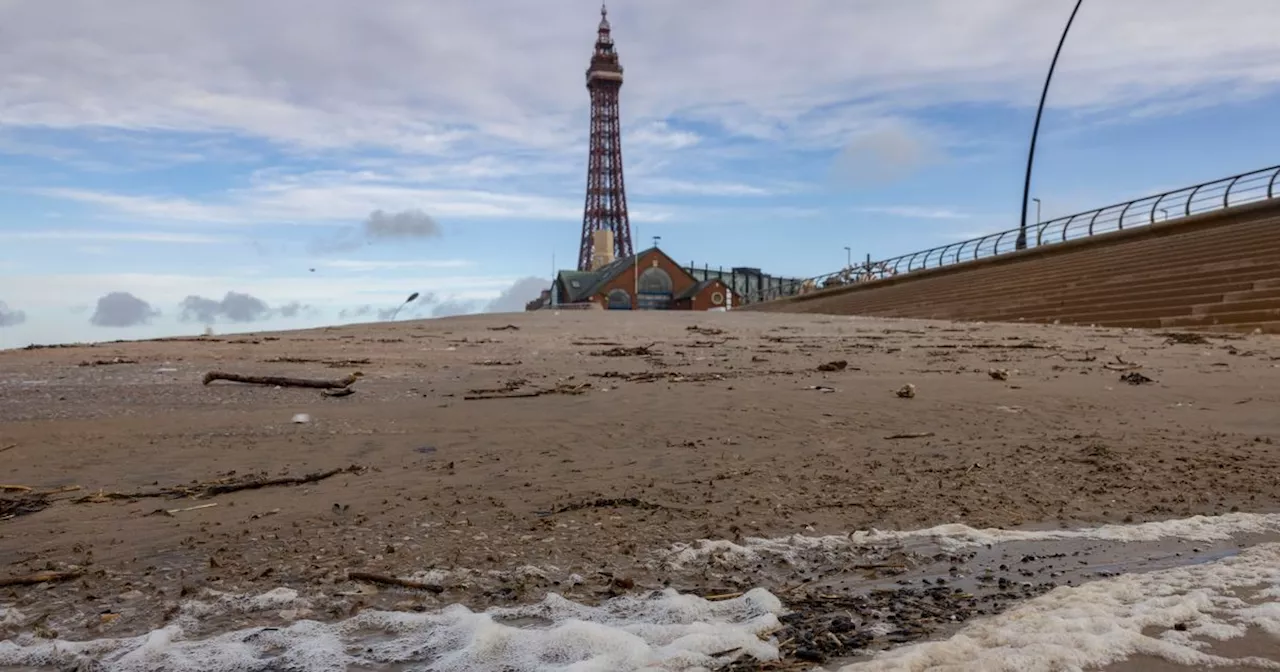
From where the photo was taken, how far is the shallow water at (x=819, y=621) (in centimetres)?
248

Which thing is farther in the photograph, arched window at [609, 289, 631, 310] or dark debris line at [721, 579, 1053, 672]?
arched window at [609, 289, 631, 310]

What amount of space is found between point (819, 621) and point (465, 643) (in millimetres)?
1089

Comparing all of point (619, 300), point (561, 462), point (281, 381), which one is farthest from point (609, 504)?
point (619, 300)

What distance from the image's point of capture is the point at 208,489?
4637 mm

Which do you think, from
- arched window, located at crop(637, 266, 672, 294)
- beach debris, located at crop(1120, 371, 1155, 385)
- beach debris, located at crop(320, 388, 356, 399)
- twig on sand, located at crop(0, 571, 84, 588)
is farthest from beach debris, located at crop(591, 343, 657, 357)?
arched window, located at crop(637, 266, 672, 294)

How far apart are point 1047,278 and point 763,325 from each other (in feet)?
35.8

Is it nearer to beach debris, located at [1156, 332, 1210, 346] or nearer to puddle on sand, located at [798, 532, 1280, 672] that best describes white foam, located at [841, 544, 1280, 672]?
puddle on sand, located at [798, 532, 1280, 672]

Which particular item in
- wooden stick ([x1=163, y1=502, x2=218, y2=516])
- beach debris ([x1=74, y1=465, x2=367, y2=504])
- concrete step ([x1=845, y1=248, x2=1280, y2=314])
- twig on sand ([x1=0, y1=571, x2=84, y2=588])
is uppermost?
concrete step ([x1=845, y1=248, x2=1280, y2=314])

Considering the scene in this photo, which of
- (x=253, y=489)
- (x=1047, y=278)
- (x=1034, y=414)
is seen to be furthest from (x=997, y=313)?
(x=253, y=489)

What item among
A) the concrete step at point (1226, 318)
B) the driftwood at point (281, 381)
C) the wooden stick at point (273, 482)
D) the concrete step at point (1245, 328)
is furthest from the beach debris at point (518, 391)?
the concrete step at point (1226, 318)

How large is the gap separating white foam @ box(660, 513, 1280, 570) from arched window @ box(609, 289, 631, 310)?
62297 mm

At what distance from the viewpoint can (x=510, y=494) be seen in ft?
15.0

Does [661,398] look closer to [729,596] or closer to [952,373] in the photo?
[952,373]

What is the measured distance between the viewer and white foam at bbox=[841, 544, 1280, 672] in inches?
93.7
